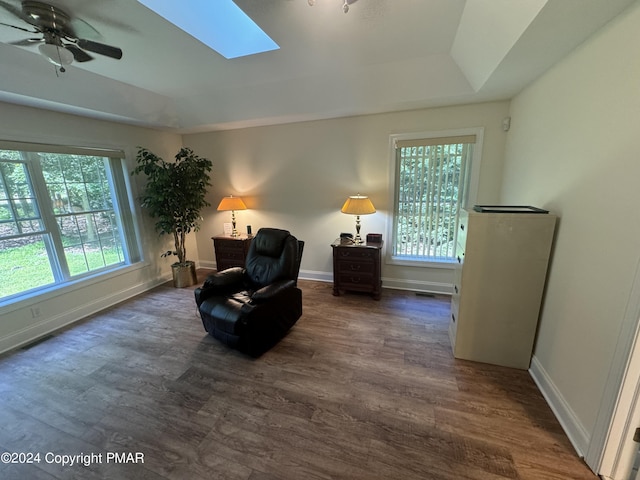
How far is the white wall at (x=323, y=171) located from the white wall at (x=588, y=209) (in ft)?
3.18

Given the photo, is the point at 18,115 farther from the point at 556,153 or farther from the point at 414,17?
the point at 556,153

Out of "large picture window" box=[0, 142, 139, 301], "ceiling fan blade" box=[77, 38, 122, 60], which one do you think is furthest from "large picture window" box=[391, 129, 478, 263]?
"large picture window" box=[0, 142, 139, 301]

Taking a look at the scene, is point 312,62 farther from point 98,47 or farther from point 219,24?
point 98,47

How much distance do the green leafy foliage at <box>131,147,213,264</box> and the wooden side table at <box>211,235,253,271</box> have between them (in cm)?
53

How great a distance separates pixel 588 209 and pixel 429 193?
1804 mm

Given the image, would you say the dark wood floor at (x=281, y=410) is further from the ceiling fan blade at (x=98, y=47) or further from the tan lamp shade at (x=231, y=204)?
the ceiling fan blade at (x=98, y=47)

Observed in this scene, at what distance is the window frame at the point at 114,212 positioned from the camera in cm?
263

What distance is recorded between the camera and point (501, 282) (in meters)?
1.99

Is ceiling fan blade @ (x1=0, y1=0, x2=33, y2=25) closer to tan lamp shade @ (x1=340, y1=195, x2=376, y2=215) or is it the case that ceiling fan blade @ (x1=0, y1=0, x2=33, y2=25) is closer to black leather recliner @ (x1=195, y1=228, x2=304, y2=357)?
black leather recliner @ (x1=195, y1=228, x2=304, y2=357)

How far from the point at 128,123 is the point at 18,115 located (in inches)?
41.8

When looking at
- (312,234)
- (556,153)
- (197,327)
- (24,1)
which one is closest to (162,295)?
(197,327)

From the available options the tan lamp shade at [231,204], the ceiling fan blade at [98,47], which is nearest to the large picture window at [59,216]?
the tan lamp shade at [231,204]

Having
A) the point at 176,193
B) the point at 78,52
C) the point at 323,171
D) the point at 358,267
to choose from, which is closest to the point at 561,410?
the point at 358,267

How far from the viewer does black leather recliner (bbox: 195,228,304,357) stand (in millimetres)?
2189
